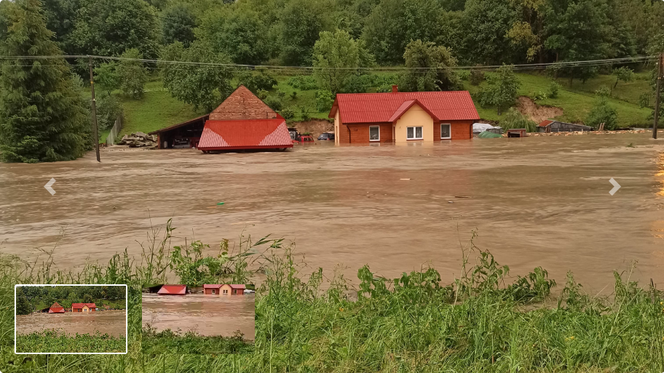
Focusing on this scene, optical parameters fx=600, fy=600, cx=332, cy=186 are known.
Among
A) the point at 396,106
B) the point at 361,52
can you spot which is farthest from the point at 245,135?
the point at 361,52

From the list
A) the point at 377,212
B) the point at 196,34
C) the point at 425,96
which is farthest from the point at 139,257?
the point at 196,34

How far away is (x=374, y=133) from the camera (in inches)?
2127

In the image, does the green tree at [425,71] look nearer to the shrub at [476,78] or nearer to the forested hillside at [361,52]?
the forested hillside at [361,52]

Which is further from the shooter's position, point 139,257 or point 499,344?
point 139,257

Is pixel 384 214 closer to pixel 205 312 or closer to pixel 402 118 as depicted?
pixel 205 312

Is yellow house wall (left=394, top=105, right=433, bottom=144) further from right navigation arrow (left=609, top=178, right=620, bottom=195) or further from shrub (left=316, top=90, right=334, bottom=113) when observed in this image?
right navigation arrow (left=609, top=178, right=620, bottom=195)

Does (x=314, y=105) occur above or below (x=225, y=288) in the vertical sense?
above

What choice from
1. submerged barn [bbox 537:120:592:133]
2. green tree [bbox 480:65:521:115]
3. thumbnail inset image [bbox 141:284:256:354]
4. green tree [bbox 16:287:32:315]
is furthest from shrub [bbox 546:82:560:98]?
green tree [bbox 16:287:32:315]

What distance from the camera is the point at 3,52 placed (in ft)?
128

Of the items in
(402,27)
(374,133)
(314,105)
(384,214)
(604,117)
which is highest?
(402,27)

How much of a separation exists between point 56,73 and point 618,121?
53733 millimetres

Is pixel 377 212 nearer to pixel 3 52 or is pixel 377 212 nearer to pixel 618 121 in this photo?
pixel 3 52

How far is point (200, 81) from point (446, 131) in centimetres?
2501

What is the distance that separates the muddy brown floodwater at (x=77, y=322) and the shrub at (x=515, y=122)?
196 ft
